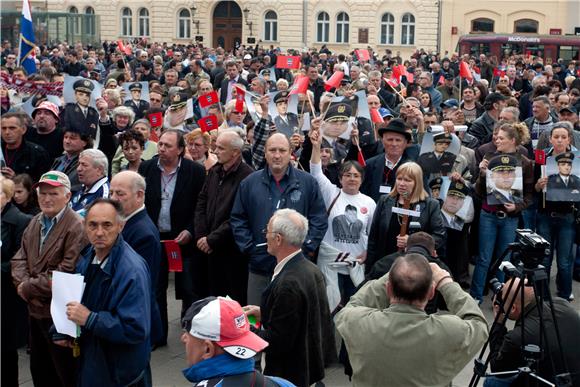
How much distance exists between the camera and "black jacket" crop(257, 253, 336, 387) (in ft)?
17.2

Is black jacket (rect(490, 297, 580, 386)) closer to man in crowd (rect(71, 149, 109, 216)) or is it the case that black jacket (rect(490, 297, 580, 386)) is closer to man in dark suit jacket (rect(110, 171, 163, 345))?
man in dark suit jacket (rect(110, 171, 163, 345))

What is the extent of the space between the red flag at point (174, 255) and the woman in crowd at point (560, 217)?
360cm

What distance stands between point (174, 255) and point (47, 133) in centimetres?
277

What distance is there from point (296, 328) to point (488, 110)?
6330mm

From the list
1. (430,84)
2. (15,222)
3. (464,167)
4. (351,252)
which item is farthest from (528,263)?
(430,84)

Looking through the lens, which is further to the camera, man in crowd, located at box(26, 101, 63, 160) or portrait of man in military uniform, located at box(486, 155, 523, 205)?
man in crowd, located at box(26, 101, 63, 160)

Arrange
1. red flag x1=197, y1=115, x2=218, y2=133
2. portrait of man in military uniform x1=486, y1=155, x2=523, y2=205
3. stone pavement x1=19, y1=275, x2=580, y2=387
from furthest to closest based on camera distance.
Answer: red flag x1=197, y1=115, x2=218, y2=133 < portrait of man in military uniform x1=486, y1=155, x2=523, y2=205 < stone pavement x1=19, y1=275, x2=580, y2=387

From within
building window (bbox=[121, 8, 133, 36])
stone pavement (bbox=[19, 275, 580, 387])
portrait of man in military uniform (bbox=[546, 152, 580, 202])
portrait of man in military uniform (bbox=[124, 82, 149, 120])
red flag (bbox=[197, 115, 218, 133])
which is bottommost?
stone pavement (bbox=[19, 275, 580, 387])

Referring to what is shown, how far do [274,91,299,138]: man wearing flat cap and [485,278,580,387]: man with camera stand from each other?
496 centimetres

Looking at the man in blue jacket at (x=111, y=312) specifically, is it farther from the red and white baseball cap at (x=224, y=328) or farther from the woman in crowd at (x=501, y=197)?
the woman in crowd at (x=501, y=197)

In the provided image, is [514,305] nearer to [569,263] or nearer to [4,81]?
[569,263]

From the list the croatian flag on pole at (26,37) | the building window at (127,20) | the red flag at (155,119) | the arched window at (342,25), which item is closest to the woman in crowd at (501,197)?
the red flag at (155,119)

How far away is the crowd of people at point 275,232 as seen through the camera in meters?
4.05

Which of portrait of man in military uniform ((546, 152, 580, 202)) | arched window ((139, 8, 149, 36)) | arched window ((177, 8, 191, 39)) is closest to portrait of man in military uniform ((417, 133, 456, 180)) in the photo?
portrait of man in military uniform ((546, 152, 580, 202))
